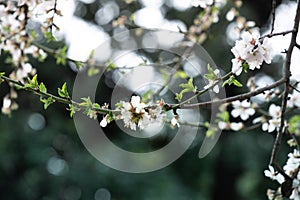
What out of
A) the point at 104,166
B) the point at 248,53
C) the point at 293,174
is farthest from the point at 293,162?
the point at 104,166

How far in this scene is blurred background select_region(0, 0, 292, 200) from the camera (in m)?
2.83

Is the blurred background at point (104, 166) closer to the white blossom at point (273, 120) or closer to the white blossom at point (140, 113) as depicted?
the white blossom at point (273, 120)

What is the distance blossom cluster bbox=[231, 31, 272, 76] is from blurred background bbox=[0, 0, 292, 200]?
204 centimetres

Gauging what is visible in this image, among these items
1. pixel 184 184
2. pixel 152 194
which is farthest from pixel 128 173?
pixel 184 184

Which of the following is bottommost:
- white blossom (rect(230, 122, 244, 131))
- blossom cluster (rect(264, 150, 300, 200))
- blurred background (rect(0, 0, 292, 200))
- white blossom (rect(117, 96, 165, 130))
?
white blossom (rect(117, 96, 165, 130))

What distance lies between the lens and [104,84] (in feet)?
9.62

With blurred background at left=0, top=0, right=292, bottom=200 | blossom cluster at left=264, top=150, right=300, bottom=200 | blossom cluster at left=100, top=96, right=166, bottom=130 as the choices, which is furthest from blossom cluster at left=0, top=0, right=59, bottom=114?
blurred background at left=0, top=0, right=292, bottom=200

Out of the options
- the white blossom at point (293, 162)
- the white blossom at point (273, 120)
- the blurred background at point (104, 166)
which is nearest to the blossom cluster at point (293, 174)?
the white blossom at point (293, 162)

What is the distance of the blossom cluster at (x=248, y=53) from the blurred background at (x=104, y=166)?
204 centimetres

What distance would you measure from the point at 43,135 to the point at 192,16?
121 centimetres

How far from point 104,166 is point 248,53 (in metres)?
2.36

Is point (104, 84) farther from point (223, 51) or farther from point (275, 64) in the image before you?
point (275, 64)

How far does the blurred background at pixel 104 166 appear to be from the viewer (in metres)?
2.83

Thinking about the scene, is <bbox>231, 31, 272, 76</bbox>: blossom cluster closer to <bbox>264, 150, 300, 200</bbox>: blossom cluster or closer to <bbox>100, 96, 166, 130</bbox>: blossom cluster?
<bbox>100, 96, 166, 130</bbox>: blossom cluster
